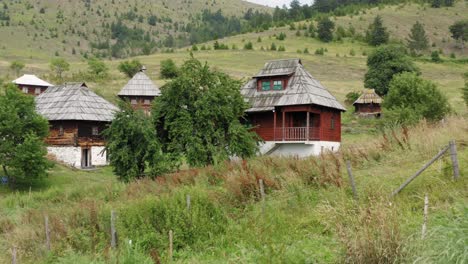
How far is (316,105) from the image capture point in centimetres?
2909

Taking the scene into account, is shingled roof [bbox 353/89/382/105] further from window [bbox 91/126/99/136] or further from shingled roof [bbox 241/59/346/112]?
window [bbox 91/126/99/136]

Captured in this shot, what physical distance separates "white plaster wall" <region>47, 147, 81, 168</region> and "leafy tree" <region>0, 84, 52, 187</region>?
6846mm

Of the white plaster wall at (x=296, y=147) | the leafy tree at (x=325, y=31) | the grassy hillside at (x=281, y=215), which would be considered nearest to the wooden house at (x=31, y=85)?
the white plaster wall at (x=296, y=147)

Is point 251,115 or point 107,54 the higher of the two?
point 107,54

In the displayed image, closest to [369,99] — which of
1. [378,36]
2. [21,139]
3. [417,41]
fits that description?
[21,139]

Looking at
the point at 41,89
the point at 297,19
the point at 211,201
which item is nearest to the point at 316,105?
the point at 211,201

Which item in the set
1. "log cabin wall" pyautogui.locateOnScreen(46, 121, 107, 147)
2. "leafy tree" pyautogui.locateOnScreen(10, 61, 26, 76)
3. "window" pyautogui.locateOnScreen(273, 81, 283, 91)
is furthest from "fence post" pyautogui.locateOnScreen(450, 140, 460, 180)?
"leafy tree" pyautogui.locateOnScreen(10, 61, 26, 76)

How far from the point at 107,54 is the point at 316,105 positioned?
12669 centimetres

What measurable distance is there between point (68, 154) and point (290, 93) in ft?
65.2

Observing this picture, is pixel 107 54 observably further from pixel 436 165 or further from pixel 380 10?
pixel 436 165

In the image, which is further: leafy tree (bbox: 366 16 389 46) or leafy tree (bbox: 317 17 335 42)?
leafy tree (bbox: 317 17 335 42)

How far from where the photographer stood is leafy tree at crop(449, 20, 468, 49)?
10075 cm

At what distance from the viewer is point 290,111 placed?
29.2 m

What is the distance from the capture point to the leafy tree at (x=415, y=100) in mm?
38219
